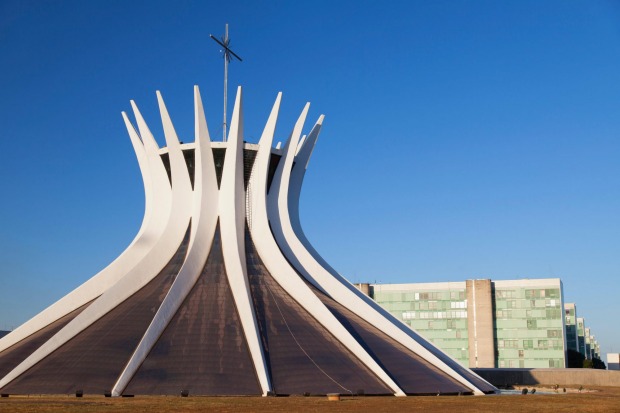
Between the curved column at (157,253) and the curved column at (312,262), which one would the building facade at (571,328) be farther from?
the curved column at (157,253)

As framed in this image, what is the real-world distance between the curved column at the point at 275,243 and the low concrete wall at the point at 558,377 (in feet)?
78.4

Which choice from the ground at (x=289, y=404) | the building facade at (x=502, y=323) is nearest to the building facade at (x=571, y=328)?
the building facade at (x=502, y=323)

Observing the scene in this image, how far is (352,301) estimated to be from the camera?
41.7 meters

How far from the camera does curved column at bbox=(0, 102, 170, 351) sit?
40062 millimetres

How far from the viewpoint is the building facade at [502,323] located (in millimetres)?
72062

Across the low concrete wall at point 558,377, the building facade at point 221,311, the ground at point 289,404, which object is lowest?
the low concrete wall at point 558,377

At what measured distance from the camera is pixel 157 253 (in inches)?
1642

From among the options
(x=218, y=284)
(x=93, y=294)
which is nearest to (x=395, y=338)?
(x=218, y=284)

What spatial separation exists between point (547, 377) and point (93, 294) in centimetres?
3503

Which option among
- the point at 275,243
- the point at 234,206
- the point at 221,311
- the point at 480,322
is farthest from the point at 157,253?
the point at 480,322

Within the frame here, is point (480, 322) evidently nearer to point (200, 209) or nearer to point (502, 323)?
point (502, 323)

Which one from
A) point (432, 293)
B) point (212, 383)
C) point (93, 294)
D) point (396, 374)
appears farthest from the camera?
point (432, 293)

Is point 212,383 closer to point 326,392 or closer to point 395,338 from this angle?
point 326,392

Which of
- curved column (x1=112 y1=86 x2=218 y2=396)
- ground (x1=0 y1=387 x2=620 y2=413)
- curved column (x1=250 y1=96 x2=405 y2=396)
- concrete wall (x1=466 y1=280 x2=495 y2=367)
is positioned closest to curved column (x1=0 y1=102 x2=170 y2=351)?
curved column (x1=112 y1=86 x2=218 y2=396)
